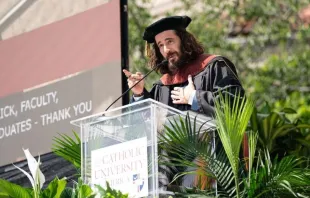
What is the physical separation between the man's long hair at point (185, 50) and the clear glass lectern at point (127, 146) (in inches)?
30.4

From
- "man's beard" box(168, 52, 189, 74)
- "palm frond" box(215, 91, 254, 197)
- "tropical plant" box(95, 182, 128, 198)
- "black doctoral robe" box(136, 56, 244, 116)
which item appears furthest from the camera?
"man's beard" box(168, 52, 189, 74)

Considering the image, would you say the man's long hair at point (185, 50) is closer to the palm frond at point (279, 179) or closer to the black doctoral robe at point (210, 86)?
the black doctoral robe at point (210, 86)

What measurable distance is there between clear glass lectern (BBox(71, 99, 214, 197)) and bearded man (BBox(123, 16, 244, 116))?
48 centimetres

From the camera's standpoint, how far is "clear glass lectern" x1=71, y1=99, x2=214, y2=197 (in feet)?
23.8

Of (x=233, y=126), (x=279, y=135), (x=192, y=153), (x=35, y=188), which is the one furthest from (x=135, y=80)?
(x=279, y=135)

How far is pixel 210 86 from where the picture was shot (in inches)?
320

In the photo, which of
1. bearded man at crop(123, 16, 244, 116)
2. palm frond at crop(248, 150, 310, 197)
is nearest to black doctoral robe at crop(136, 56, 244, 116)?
bearded man at crop(123, 16, 244, 116)

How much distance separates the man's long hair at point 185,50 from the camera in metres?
8.27

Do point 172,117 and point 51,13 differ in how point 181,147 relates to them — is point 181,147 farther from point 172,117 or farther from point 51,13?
point 51,13

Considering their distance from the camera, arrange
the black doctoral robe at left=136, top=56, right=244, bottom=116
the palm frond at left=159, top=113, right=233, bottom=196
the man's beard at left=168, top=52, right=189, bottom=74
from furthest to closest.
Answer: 1. the man's beard at left=168, top=52, right=189, bottom=74
2. the black doctoral robe at left=136, top=56, right=244, bottom=116
3. the palm frond at left=159, top=113, right=233, bottom=196

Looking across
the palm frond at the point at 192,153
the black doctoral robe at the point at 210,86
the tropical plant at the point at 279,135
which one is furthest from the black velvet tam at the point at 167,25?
the tropical plant at the point at 279,135

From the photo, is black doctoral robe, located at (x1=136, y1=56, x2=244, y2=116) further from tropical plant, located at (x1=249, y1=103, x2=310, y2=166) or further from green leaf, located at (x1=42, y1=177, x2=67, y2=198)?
tropical plant, located at (x1=249, y1=103, x2=310, y2=166)

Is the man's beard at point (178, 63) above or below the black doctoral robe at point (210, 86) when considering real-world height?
above

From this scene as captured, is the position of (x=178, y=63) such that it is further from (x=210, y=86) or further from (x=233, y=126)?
(x=233, y=126)
